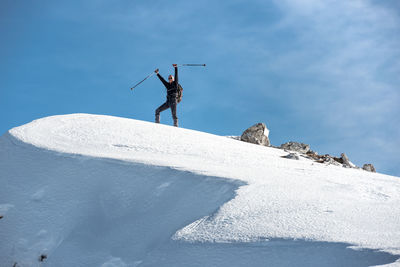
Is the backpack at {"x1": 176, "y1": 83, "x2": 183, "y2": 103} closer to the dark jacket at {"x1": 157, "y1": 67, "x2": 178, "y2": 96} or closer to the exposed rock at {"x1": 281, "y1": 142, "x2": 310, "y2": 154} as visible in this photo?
the dark jacket at {"x1": 157, "y1": 67, "x2": 178, "y2": 96}

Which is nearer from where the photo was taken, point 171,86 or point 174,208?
point 174,208

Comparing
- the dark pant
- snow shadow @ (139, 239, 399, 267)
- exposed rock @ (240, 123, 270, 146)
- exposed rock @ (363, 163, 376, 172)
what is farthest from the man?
snow shadow @ (139, 239, 399, 267)

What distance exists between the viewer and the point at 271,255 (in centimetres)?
Result: 324

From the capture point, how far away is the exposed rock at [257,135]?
11.3 metres

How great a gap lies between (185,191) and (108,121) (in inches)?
153

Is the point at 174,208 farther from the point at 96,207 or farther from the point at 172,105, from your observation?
the point at 172,105

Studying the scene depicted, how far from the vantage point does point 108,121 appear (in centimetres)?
796

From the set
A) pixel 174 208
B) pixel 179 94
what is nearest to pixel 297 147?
pixel 179 94

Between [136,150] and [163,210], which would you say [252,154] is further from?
[163,210]

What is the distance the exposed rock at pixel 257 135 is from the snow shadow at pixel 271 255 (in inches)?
311

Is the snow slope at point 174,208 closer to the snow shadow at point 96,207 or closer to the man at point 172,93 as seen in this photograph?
the snow shadow at point 96,207

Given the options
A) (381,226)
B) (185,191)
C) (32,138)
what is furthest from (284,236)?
(32,138)

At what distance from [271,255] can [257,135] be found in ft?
27.7

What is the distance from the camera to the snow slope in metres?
3.36
